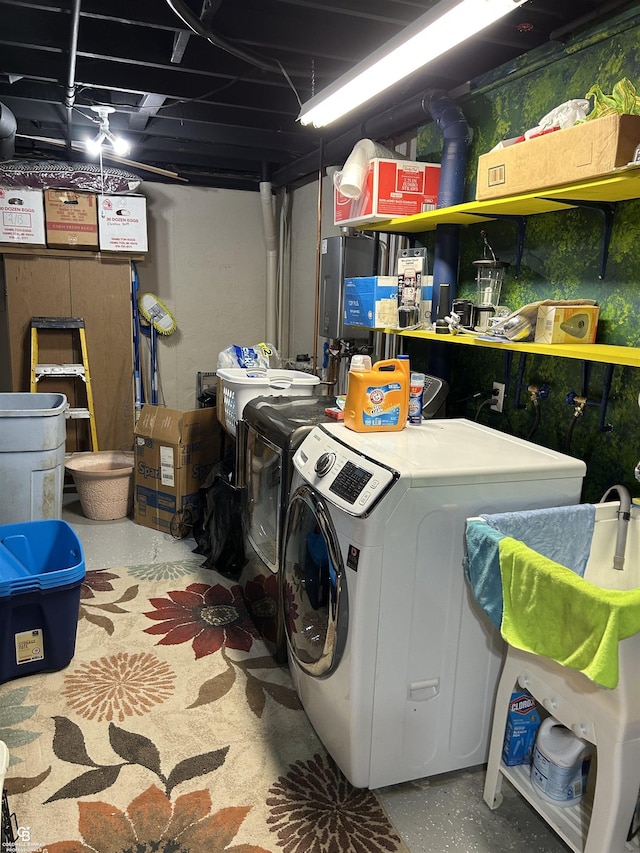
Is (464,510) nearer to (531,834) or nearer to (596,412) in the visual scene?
(596,412)

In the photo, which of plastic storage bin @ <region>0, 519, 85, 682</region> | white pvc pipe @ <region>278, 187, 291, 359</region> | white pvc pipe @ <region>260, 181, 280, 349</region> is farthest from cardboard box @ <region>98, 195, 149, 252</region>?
plastic storage bin @ <region>0, 519, 85, 682</region>

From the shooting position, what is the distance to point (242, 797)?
1.79m

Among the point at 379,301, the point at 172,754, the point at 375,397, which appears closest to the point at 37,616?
the point at 172,754

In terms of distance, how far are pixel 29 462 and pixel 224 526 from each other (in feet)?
3.37

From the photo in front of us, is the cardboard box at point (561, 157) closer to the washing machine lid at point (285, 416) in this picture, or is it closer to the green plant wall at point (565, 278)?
the green plant wall at point (565, 278)

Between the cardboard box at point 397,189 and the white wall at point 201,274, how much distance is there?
8.61 ft

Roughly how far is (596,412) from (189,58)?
2.40 metres

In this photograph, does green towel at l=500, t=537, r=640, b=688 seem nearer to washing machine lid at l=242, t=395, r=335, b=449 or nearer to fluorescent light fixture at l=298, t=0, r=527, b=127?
washing machine lid at l=242, t=395, r=335, b=449

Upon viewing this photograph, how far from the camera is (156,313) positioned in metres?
4.98

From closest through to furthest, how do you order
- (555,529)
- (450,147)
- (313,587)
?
1. (555,529)
2. (313,587)
3. (450,147)

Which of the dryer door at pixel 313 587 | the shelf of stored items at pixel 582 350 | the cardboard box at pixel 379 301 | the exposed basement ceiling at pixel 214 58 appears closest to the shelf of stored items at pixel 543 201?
the cardboard box at pixel 379 301

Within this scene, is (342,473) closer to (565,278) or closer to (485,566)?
(485,566)

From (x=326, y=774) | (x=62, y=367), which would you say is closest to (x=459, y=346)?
(x=326, y=774)

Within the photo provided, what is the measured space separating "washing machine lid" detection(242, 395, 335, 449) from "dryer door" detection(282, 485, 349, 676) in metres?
0.25
